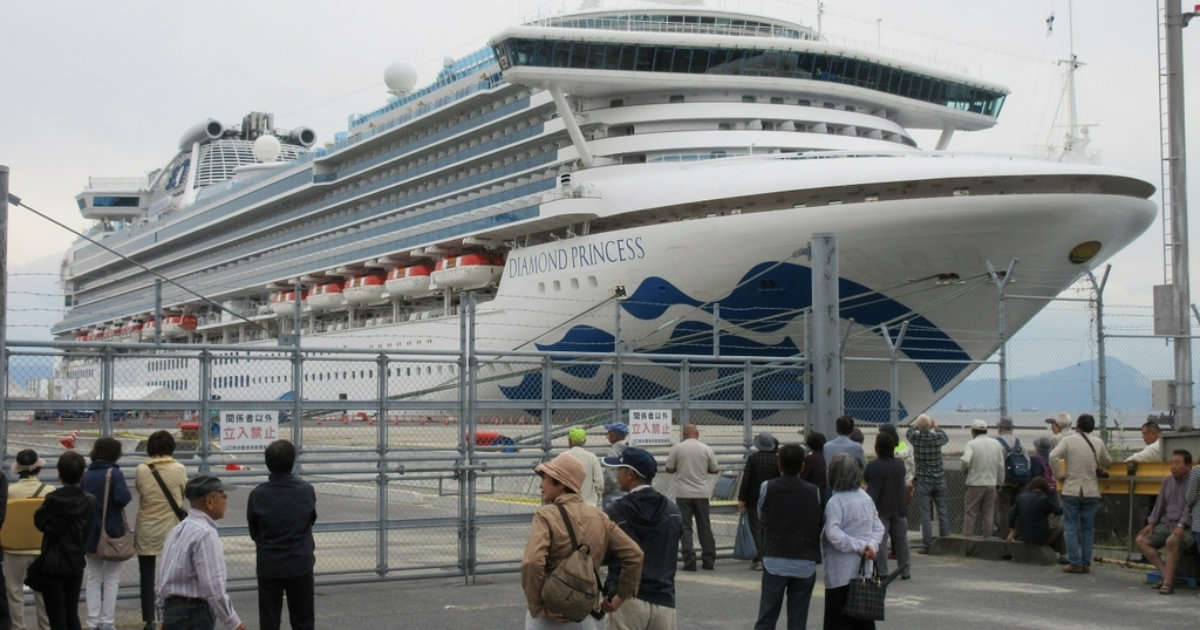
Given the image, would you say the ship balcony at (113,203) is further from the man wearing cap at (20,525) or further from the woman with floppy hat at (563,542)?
the woman with floppy hat at (563,542)

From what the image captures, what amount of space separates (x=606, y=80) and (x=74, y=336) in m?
49.1

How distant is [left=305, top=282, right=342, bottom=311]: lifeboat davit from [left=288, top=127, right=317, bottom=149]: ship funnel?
90.7 ft

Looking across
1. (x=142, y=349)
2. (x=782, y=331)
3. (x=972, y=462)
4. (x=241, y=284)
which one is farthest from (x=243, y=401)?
(x=241, y=284)

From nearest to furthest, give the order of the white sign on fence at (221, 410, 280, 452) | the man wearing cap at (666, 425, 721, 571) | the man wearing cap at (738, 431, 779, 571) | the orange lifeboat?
1. the white sign on fence at (221, 410, 280, 452)
2. the man wearing cap at (738, 431, 779, 571)
3. the man wearing cap at (666, 425, 721, 571)
4. the orange lifeboat

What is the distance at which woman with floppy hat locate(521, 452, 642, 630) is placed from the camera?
541cm

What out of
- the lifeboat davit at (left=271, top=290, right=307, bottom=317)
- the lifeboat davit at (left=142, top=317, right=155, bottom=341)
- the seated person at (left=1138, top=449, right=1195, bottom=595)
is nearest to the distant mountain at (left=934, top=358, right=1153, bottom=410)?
the seated person at (left=1138, top=449, right=1195, bottom=595)

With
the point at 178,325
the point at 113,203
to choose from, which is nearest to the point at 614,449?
the point at 178,325

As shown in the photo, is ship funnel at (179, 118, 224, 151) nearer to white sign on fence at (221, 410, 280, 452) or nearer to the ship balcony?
the ship balcony

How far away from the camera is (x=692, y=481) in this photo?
36.4 feet

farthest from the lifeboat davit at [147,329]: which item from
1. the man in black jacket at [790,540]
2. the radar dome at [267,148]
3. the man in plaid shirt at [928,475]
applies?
the man in black jacket at [790,540]

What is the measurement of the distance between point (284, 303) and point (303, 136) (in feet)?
82.2

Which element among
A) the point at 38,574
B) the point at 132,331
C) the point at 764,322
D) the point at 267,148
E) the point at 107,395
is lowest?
the point at 38,574

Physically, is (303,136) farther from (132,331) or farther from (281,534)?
(281,534)

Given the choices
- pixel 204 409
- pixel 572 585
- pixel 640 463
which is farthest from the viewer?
pixel 204 409
